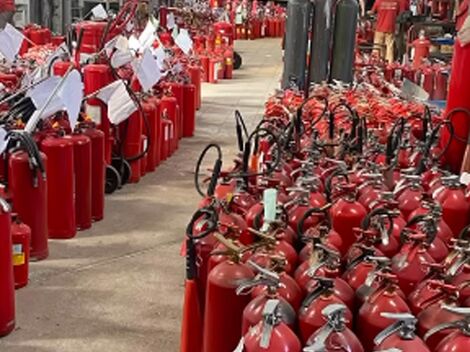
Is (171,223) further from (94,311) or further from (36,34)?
(36,34)

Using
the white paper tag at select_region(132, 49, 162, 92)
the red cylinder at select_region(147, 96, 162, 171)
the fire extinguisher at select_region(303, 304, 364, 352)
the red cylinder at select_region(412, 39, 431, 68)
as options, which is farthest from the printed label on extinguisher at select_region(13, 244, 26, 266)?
the red cylinder at select_region(412, 39, 431, 68)

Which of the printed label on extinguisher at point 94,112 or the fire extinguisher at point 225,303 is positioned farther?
the printed label on extinguisher at point 94,112

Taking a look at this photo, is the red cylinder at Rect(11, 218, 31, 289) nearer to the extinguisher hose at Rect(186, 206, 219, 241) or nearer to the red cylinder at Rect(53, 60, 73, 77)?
the extinguisher hose at Rect(186, 206, 219, 241)

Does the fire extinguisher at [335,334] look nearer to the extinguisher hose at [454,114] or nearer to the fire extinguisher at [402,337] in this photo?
the fire extinguisher at [402,337]

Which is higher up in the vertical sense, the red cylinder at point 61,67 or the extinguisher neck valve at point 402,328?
the red cylinder at point 61,67

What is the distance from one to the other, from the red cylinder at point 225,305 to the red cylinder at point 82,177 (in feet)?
5.74

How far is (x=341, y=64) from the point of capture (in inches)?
180

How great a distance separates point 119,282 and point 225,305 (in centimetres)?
133

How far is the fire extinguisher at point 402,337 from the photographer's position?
1.20 m

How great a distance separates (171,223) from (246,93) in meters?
4.62

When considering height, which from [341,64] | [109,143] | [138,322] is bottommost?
[138,322]

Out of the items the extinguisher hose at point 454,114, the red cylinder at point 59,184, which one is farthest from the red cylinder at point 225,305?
the red cylinder at point 59,184

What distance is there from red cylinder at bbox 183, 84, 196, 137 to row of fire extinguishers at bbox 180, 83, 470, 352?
2908 millimetres

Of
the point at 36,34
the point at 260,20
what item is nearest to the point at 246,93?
the point at 36,34
